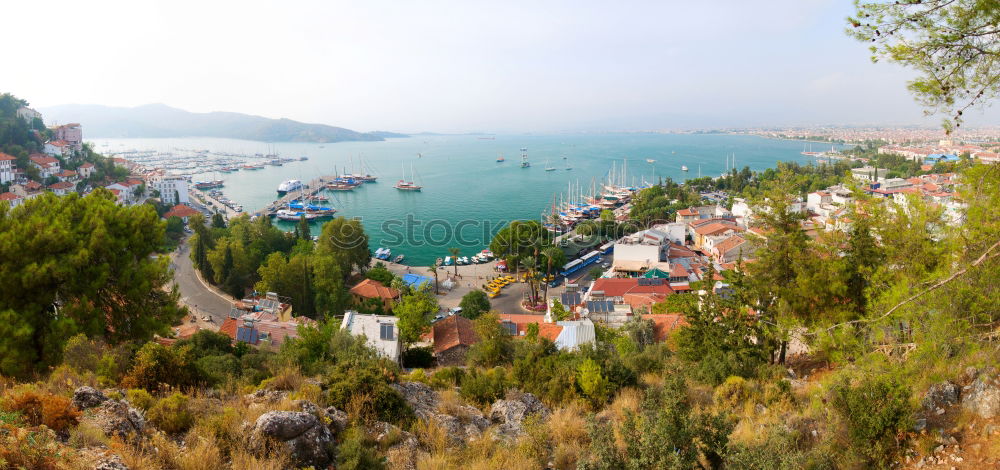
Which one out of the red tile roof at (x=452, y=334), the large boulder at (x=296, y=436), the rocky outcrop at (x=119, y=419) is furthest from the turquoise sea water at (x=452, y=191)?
the large boulder at (x=296, y=436)

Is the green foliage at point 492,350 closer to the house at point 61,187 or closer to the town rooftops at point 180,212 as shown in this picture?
the town rooftops at point 180,212

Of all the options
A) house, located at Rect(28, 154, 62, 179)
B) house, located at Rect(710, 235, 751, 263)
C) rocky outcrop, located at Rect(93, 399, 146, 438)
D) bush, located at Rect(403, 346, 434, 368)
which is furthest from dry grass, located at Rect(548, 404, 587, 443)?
→ house, located at Rect(28, 154, 62, 179)

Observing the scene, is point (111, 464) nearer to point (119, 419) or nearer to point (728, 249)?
point (119, 419)

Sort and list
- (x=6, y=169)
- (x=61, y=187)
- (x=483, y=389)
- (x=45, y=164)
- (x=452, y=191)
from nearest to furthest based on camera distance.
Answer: (x=483, y=389)
(x=6, y=169)
(x=61, y=187)
(x=45, y=164)
(x=452, y=191)

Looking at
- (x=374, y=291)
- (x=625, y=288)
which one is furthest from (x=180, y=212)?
(x=625, y=288)

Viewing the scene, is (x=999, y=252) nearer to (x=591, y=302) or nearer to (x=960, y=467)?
(x=960, y=467)

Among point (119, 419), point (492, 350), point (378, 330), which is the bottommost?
point (378, 330)

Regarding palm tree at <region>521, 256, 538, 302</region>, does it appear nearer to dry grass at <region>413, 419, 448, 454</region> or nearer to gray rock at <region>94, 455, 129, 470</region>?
dry grass at <region>413, 419, 448, 454</region>
